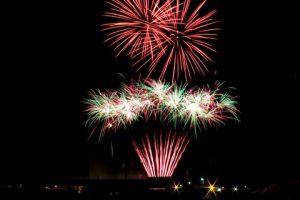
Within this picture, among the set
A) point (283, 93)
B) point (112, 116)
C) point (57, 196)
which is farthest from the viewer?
point (283, 93)

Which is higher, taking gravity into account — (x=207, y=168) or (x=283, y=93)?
(x=283, y=93)

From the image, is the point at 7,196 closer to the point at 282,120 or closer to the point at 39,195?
the point at 39,195

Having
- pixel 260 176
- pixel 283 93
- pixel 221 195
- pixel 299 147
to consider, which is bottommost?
pixel 221 195

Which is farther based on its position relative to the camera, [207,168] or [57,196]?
[207,168]

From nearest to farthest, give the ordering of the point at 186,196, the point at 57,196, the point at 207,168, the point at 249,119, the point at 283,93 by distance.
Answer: the point at 186,196 < the point at 57,196 < the point at 283,93 < the point at 249,119 < the point at 207,168

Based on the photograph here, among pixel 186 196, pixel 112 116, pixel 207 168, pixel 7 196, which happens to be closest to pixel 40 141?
pixel 112 116

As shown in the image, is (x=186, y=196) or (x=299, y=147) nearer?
(x=186, y=196)

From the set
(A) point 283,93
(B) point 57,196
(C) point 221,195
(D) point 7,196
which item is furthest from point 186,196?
(A) point 283,93

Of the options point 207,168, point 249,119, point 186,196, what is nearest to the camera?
point 186,196

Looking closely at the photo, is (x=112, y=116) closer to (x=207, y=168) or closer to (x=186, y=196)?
(x=186, y=196)
